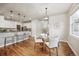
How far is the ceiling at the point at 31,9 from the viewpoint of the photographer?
101 inches

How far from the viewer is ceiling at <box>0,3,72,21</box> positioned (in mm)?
2574

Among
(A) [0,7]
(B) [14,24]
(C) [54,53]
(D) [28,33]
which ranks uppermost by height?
(A) [0,7]

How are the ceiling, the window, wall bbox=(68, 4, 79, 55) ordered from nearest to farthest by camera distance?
the ceiling
wall bbox=(68, 4, 79, 55)
the window

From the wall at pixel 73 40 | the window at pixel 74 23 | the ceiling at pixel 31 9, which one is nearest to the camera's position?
the ceiling at pixel 31 9

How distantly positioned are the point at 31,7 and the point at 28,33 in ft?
2.27

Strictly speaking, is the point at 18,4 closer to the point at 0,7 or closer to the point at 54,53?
the point at 0,7

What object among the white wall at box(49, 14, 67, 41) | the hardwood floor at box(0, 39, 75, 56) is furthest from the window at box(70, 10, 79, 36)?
the hardwood floor at box(0, 39, 75, 56)

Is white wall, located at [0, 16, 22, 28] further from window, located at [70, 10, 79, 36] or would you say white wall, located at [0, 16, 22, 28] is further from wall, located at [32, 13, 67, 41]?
window, located at [70, 10, 79, 36]

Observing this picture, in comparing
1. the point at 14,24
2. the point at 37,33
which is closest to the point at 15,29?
the point at 14,24

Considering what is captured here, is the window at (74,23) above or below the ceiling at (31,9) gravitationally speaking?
below

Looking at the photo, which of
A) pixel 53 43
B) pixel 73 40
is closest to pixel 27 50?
pixel 53 43

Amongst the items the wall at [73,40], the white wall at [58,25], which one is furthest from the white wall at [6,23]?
the wall at [73,40]

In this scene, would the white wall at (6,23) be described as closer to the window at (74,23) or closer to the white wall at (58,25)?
the white wall at (58,25)

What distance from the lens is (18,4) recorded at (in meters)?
2.58
